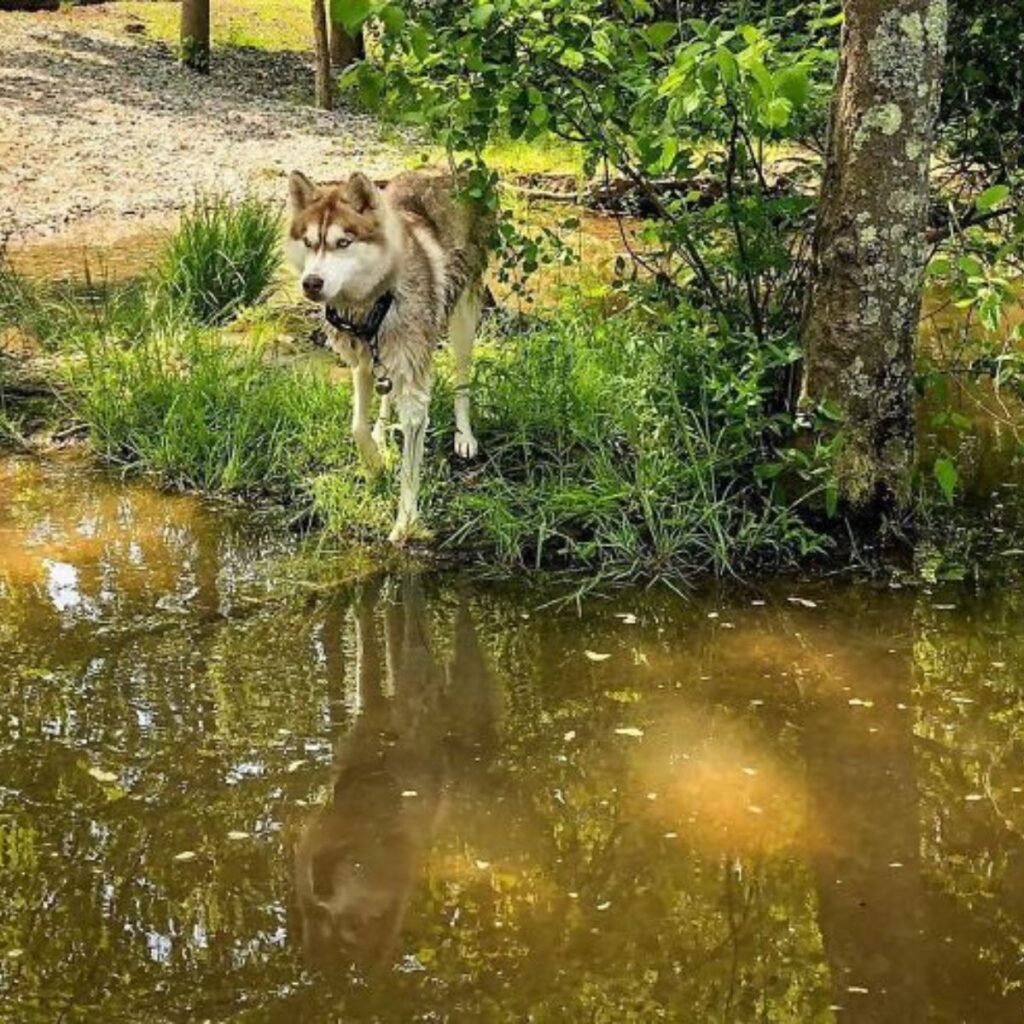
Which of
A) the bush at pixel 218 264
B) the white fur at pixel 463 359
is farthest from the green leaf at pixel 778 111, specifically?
the bush at pixel 218 264

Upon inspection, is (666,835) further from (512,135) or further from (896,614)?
(512,135)

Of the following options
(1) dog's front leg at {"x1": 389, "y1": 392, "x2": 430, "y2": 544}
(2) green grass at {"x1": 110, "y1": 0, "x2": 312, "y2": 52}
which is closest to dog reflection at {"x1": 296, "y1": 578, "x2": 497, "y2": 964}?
(1) dog's front leg at {"x1": 389, "y1": 392, "x2": 430, "y2": 544}

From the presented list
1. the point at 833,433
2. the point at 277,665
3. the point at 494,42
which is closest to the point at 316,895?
the point at 277,665

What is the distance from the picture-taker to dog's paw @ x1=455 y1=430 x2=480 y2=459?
6.75m

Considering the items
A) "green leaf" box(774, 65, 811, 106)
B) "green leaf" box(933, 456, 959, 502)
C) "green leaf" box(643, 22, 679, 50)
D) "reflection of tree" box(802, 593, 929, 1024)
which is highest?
"green leaf" box(643, 22, 679, 50)

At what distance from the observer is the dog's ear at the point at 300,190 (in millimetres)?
5926

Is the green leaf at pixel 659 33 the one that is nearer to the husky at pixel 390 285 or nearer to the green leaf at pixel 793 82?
the green leaf at pixel 793 82

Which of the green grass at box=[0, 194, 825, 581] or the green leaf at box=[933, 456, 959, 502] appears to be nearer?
the green leaf at box=[933, 456, 959, 502]

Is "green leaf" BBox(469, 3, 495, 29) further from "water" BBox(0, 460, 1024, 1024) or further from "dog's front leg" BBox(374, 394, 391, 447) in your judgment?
"water" BBox(0, 460, 1024, 1024)

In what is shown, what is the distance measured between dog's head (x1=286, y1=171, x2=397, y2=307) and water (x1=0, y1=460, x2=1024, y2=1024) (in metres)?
1.19

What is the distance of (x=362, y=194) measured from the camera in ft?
19.2

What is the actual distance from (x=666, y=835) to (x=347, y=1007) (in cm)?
111

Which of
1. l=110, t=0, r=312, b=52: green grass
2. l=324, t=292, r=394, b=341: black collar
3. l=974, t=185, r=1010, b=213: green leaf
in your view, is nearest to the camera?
l=974, t=185, r=1010, b=213: green leaf

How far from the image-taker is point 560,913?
11.4ft
